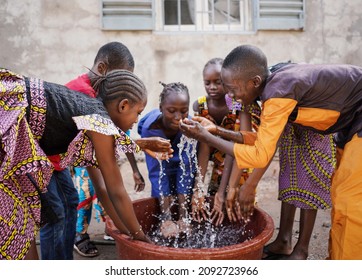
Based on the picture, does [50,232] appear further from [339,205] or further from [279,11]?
[279,11]

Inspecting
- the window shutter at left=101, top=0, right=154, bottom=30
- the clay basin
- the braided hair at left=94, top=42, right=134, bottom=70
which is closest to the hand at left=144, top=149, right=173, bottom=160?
the clay basin

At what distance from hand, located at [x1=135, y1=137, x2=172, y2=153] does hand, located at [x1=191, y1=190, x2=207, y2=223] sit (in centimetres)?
34

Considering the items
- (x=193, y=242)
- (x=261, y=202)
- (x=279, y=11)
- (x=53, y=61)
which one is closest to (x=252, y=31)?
(x=279, y=11)

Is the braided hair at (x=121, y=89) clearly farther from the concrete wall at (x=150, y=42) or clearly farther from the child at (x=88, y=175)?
the concrete wall at (x=150, y=42)

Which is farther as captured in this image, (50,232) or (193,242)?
(193,242)

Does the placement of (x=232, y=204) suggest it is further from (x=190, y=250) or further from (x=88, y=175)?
(x=88, y=175)

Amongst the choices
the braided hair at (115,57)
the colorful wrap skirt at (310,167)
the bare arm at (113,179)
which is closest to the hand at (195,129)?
the bare arm at (113,179)

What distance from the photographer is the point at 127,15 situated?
459cm

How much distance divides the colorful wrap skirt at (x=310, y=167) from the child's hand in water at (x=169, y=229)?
2.48 feet

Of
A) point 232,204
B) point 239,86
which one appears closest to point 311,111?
point 239,86

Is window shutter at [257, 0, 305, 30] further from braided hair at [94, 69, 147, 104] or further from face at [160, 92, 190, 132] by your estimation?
braided hair at [94, 69, 147, 104]
